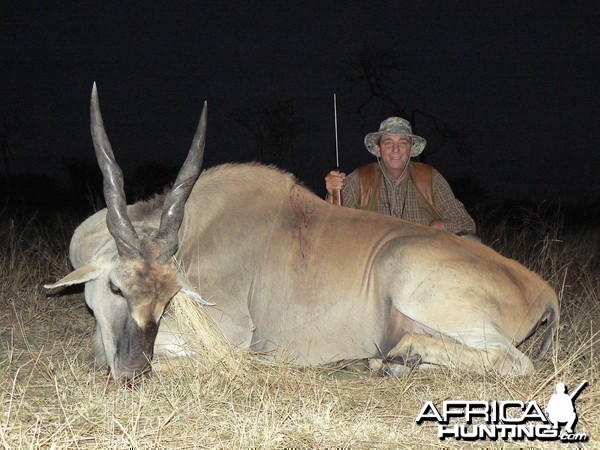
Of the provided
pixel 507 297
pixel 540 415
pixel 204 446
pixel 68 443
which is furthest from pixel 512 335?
pixel 68 443

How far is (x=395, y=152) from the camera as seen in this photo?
497 centimetres

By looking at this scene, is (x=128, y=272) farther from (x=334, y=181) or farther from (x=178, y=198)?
(x=334, y=181)

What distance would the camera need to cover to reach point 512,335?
3393 millimetres

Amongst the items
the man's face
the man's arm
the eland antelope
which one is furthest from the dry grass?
the man's face

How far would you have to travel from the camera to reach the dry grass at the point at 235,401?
7.68 feet

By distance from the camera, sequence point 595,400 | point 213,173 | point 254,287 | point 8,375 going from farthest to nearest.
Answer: point 213,173 < point 254,287 < point 8,375 < point 595,400

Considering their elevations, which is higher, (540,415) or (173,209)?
(173,209)

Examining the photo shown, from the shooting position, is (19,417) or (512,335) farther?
(512,335)

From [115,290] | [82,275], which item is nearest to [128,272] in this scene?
[115,290]

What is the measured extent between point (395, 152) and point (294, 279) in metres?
1.75

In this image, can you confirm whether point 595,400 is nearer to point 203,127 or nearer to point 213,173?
→ point 203,127

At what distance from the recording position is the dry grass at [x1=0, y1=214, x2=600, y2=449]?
2342mm

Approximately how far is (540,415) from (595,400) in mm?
365

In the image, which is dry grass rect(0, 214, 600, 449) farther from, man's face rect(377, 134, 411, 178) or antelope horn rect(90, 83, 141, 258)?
man's face rect(377, 134, 411, 178)
